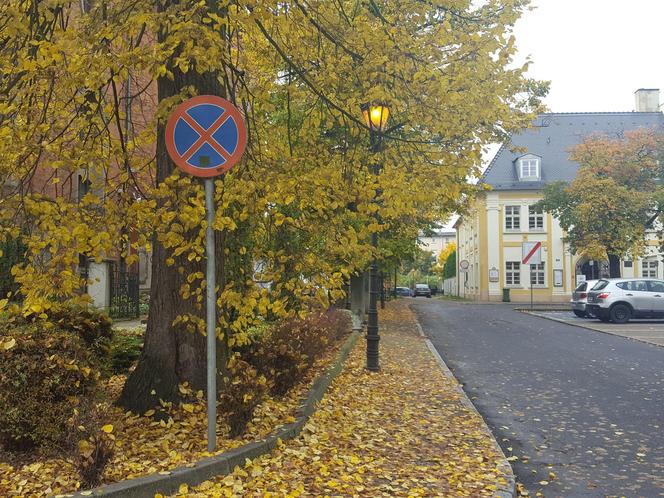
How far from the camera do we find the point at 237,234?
6965mm

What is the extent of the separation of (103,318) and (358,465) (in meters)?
3.42

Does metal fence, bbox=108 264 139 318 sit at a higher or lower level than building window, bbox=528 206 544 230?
lower

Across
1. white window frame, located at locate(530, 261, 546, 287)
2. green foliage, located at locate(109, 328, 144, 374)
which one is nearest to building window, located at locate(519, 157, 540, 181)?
white window frame, located at locate(530, 261, 546, 287)

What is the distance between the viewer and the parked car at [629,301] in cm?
2030

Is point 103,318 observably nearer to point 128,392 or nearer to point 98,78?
point 128,392

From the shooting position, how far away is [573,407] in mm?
7344

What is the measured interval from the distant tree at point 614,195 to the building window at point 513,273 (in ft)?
42.8

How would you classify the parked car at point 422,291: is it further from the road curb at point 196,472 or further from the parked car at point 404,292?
the road curb at point 196,472

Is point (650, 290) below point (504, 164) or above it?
below

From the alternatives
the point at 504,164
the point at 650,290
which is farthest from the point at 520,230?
the point at 650,290

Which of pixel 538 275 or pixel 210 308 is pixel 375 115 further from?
pixel 538 275

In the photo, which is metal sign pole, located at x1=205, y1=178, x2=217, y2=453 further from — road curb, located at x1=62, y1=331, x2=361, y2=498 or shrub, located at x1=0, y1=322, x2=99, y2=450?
shrub, located at x1=0, y1=322, x2=99, y2=450

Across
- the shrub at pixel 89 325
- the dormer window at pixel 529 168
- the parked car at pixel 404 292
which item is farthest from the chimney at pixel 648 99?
the shrub at pixel 89 325

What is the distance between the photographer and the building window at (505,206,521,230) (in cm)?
4594
